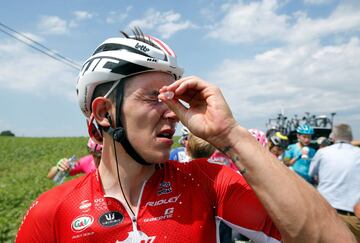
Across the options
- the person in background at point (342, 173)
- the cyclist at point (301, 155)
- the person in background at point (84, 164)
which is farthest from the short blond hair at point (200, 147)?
the cyclist at point (301, 155)

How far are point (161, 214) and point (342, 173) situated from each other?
15.9ft

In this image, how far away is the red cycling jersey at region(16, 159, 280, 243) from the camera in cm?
228

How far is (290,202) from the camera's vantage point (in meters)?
1.92

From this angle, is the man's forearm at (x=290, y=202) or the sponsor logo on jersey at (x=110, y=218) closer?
the man's forearm at (x=290, y=202)

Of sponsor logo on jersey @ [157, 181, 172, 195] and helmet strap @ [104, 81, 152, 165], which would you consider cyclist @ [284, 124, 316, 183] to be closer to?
sponsor logo on jersey @ [157, 181, 172, 195]

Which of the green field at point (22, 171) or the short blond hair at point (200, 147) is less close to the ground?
the short blond hair at point (200, 147)

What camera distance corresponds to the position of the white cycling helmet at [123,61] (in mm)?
2514

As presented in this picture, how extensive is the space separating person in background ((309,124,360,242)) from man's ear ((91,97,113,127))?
15.9 feet

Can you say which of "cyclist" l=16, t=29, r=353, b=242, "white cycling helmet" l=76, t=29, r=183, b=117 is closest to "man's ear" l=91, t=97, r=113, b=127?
"cyclist" l=16, t=29, r=353, b=242

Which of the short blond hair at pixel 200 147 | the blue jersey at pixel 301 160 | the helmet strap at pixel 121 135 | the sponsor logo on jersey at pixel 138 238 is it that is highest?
the helmet strap at pixel 121 135

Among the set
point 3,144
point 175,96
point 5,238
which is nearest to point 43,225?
point 175,96

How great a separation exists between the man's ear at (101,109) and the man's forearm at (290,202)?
1054 millimetres

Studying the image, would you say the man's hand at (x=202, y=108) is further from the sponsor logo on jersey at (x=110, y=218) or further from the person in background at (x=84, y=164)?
the person in background at (x=84, y=164)

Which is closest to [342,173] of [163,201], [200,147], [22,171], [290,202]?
[200,147]
